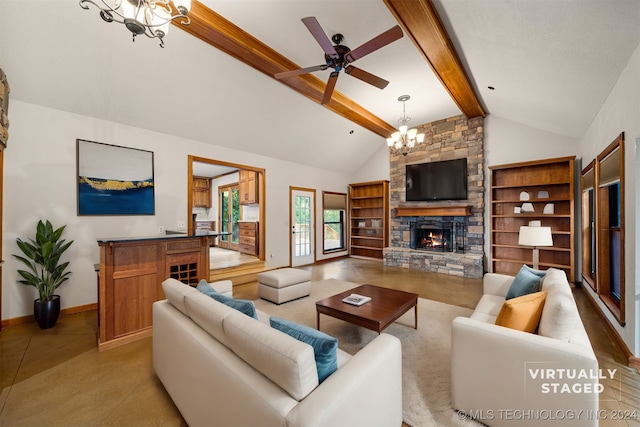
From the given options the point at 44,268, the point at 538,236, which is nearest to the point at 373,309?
the point at 538,236

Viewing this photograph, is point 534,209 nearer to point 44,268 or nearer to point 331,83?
point 331,83

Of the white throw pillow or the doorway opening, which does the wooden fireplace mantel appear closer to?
the doorway opening

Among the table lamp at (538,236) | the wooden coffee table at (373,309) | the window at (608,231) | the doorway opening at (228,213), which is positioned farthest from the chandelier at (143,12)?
the window at (608,231)

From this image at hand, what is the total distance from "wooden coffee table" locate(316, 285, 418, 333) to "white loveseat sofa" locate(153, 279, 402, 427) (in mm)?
794

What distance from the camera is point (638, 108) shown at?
217 cm

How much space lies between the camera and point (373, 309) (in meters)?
2.61

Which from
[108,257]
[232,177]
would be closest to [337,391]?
[108,257]

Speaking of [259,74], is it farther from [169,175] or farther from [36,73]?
[36,73]

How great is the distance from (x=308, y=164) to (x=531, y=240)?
503cm

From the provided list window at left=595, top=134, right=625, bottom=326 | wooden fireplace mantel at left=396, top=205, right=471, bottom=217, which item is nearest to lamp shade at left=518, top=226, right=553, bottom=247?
window at left=595, top=134, right=625, bottom=326

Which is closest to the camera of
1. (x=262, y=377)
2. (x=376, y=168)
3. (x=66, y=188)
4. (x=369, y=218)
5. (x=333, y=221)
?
(x=262, y=377)

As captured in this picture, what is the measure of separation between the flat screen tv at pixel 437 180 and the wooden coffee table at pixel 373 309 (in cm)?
383

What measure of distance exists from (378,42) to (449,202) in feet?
15.3

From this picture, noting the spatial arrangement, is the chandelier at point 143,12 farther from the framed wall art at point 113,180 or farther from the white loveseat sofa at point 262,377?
the framed wall art at point 113,180
